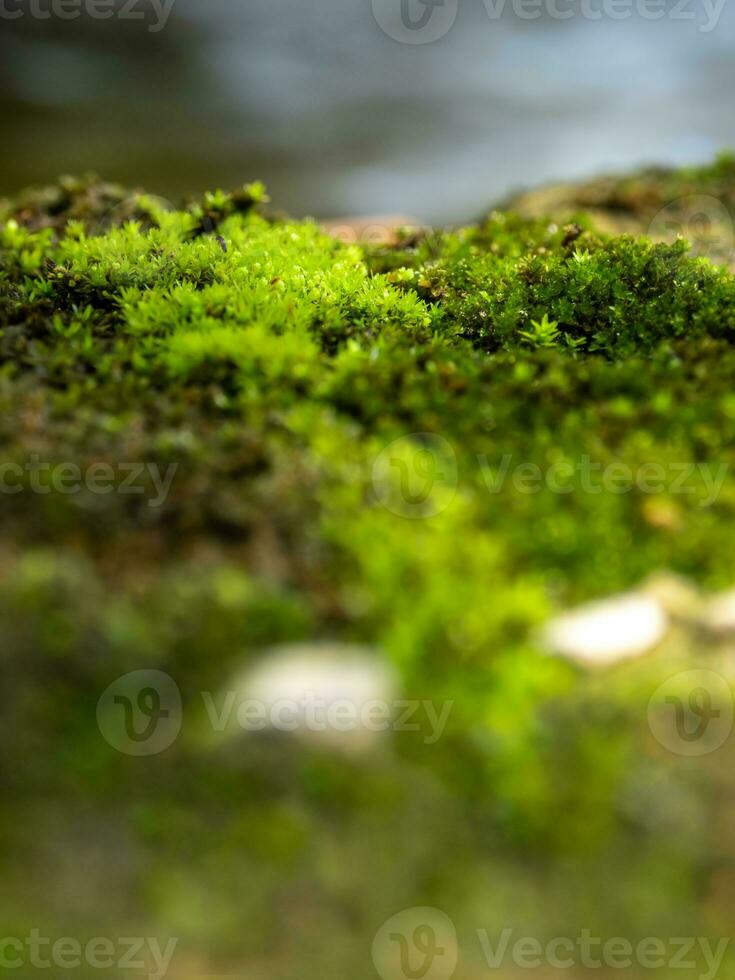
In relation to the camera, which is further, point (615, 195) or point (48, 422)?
point (615, 195)

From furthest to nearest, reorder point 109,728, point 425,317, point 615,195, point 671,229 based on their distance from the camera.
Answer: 1. point 615,195
2. point 671,229
3. point 425,317
4. point 109,728

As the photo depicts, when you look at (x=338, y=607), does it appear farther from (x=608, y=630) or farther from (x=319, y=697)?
(x=608, y=630)

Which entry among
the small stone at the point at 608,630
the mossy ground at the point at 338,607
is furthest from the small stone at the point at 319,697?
the small stone at the point at 608,630

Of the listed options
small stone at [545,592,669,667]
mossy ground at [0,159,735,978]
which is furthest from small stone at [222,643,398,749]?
small stone at [545,592,669,667]

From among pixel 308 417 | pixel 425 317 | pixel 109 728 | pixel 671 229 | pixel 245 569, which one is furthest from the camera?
pixel 671 229

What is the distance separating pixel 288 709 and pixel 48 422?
192 cm

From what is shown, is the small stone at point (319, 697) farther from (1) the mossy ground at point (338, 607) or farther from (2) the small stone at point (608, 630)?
(2) the small stone at point (608, 630)

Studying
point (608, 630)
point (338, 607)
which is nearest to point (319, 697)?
point (338, 607)

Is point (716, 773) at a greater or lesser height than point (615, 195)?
lesser

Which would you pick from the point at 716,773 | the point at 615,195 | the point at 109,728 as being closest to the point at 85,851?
the point at 109,728

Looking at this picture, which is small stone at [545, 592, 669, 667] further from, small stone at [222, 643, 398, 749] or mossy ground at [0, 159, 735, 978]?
small stone at [222, 643, 398, 749]

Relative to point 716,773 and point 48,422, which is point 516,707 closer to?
point 716,773

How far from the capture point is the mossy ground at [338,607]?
9.75 feet

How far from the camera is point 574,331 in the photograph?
5273 mm
